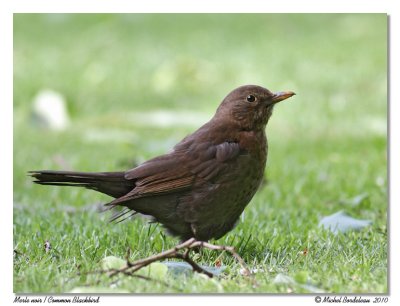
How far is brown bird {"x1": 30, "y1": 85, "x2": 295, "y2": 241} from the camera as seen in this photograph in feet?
13.6

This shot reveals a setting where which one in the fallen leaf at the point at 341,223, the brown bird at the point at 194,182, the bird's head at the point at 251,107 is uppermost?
the bird's head at the point at 251,107

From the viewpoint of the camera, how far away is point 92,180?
4258mm

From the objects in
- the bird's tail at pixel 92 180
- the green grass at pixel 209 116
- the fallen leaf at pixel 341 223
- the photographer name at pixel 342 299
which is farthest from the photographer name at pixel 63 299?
the fallen leaf at pixel 341 223

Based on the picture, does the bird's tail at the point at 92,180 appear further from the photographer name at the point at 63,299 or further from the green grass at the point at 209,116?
the photographer name at the point at 63,299

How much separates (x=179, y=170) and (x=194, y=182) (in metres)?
0.11

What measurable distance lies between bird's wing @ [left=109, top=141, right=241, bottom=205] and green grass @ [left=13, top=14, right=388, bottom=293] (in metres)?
0.39

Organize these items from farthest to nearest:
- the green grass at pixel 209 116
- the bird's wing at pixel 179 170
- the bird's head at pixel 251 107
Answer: the bird's head at pixel 251 107, the bird's wing at pixel 179 170, the green grass at pixel 209 116

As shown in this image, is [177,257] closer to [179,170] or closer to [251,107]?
[179,170]

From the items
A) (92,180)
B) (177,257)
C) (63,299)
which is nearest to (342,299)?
(177,257)

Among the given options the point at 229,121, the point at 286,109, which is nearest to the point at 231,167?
the point at 229,121

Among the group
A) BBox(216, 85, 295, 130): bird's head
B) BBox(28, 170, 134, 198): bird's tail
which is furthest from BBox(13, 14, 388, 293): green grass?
BBox(216, 85, 295, 130): bird's head

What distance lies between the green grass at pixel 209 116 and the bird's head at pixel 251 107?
0.70 metres

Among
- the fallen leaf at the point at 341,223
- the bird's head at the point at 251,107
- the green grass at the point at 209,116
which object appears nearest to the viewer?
the green grass at the point at 209,116

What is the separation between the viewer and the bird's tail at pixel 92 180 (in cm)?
419
